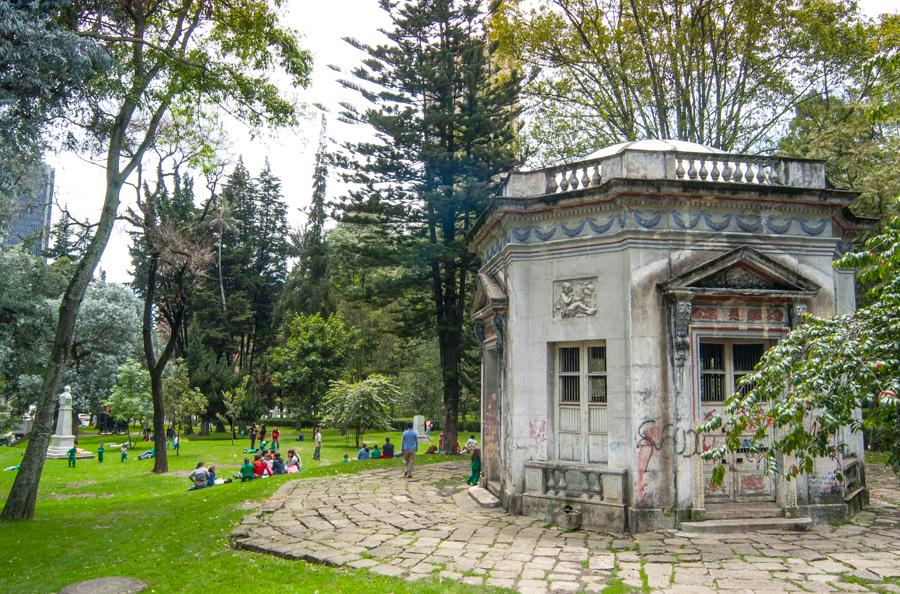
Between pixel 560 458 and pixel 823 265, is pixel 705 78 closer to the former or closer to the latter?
pixel 823 265

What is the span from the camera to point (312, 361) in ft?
104

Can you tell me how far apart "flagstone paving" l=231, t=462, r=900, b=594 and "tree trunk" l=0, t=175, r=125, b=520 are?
4040 mm

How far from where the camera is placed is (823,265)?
9812 millimetres

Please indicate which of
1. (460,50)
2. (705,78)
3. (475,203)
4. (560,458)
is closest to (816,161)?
(560,458)

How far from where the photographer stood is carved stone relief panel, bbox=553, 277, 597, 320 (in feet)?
31.7

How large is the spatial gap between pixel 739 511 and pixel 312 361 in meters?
25.2

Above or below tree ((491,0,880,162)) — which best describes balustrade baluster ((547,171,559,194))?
below

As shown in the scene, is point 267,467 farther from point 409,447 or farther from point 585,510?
point 585,510

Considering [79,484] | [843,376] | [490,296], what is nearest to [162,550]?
[490,296]

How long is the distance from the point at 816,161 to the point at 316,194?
36.1 m

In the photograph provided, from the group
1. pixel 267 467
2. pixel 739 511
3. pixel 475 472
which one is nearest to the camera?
pixel 739 511

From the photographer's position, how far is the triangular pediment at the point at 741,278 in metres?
9.15

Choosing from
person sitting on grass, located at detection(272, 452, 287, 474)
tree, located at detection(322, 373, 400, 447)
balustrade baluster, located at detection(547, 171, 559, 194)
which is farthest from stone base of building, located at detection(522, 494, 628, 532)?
tree, located at detection(322, 373, 400, 447)

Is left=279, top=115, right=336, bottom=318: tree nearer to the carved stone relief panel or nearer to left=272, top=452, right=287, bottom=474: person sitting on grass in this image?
left=272, top=452, right=287, bottom=474: person sitting on grass
